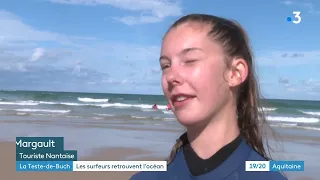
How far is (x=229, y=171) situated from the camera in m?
1.17

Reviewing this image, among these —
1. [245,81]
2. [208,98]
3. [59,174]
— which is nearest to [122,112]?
[59,174]

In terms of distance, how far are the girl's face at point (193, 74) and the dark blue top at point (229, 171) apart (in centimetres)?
15

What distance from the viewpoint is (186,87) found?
3.86 feet

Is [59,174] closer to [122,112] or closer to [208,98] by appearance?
[208,98]

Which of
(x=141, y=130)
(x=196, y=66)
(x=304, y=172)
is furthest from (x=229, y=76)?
(x=141, y=130)

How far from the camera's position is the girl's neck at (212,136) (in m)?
1.23

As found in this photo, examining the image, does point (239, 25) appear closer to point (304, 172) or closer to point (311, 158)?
point (304, 172)

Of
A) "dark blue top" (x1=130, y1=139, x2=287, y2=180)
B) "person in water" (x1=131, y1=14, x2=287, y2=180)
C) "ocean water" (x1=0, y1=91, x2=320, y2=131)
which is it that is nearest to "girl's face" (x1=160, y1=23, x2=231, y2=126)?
"person in water" (x1=131, y1=14, x2=287, y2=180)

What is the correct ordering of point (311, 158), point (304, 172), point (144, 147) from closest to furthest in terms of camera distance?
point (304, 172), point (311, 158), point (144, 147)

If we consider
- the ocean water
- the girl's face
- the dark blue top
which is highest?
the ocean water

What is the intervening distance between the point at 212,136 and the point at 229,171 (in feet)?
0.42

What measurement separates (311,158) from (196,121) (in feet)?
23.7

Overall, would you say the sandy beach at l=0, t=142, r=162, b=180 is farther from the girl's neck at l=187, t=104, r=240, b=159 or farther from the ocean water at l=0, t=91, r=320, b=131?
the girl's neck at l=187, t=104, r=240, b=159

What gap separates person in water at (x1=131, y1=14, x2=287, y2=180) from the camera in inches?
46.4
